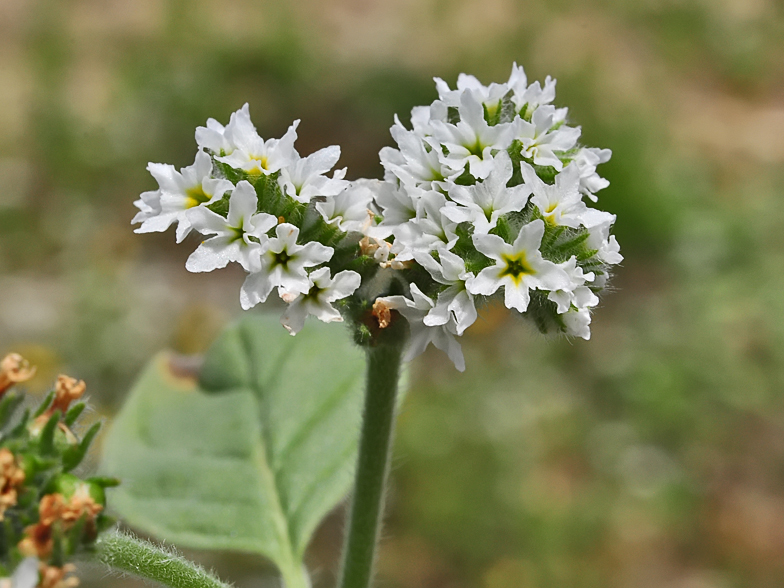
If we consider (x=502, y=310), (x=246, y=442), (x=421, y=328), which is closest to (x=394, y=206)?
(x=421, y=328)

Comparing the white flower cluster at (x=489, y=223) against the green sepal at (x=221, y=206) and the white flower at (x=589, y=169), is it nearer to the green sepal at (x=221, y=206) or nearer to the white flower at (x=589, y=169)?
the white flower at (x=589, y=169)

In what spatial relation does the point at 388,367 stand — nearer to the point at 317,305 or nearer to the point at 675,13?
the point at 317,305

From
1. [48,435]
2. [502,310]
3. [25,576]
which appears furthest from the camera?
[502,310]

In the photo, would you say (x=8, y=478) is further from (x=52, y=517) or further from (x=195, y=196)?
(x=195, y=196)

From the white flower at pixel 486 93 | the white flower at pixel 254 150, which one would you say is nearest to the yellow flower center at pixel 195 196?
the white flower at pixel 254 150

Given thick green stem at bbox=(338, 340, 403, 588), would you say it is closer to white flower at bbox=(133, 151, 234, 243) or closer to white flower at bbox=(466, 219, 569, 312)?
white flower at bbox=(466, 219, 569, 312)

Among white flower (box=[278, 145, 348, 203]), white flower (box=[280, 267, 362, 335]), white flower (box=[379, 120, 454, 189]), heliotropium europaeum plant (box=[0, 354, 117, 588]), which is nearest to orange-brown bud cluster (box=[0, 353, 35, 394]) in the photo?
heliotropium europaeum plant (box=[0, 354, 117, 588])

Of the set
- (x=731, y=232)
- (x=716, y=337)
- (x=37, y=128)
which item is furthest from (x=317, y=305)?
(x=37, y=128)
